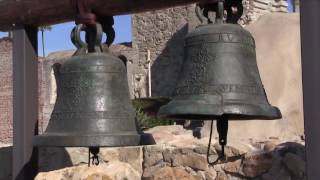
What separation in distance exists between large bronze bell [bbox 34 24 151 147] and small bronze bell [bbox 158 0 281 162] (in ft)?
0.96

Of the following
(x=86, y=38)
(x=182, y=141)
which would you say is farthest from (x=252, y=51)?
(x=182, y=141)

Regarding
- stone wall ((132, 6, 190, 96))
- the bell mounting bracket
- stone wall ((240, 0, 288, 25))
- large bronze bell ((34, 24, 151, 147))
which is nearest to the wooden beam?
the bell mounting bracket

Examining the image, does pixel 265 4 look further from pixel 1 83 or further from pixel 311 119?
pixel 311 119

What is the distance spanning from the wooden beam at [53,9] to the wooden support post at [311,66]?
0.60 m

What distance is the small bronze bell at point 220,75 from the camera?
2.77 meters

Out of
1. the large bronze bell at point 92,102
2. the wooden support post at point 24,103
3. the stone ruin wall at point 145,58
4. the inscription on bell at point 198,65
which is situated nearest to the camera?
the inscription on bell at point 198,65

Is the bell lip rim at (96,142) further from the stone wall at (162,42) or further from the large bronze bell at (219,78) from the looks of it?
the stone wall at (162,42)

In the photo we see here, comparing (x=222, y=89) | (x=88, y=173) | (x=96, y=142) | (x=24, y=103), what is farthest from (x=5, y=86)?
(x=222, y=89)

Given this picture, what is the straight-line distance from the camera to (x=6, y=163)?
5773 millimetres

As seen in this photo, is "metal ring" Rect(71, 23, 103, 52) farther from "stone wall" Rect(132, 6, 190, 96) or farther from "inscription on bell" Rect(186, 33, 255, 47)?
"stone wall" Rect(132, 6, 190, 96)

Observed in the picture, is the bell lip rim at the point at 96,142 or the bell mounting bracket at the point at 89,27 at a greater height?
the bell mounting bracket at the point at 89,27

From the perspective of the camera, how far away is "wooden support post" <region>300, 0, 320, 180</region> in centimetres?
283

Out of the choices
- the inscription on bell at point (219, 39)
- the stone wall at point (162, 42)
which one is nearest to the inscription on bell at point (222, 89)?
the inscription on bell at point (219, 39)

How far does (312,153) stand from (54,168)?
3.22 meters
